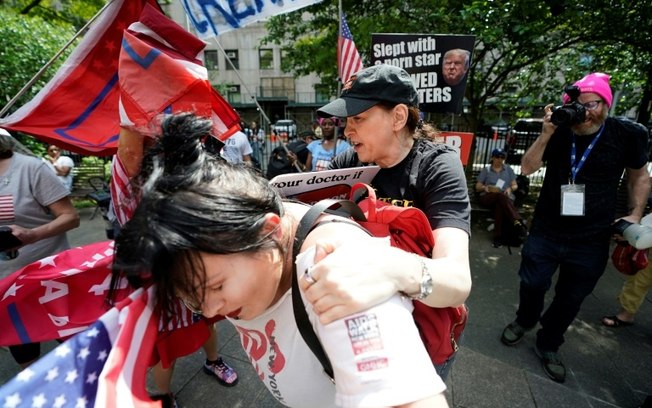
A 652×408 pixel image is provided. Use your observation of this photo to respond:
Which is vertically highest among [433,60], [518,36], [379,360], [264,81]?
[264,81]

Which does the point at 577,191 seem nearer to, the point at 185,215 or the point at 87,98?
the point at 185,215

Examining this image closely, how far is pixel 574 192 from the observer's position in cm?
257

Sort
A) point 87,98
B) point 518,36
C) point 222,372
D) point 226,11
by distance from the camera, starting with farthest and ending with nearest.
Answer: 1. point 518,36
2. point 222,372
3. point 226,11
4. point 87,98

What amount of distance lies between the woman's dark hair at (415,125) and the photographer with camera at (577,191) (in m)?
1.32

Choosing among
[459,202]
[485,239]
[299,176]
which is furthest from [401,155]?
[485,239]

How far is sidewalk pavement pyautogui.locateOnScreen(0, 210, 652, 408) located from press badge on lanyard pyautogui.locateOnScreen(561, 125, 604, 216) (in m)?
1.41

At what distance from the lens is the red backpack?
3.10ft

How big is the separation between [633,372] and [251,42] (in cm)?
3517

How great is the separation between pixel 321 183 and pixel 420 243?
495mm

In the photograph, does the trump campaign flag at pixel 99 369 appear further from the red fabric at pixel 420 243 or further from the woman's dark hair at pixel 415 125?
the woman's dark hair at pixel 415 125

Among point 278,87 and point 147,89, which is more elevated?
point 278,87

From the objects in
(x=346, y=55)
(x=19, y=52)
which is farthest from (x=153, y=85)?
(x=19, y=52)

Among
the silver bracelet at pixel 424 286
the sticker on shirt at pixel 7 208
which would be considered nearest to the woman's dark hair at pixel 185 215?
the silver bracelet at pixel 424 286

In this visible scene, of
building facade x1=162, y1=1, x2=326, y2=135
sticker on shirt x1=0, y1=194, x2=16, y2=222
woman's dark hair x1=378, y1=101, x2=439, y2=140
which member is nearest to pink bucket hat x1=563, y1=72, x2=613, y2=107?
Result: woman's dark hair x1=378, y1=101, x2=439, y2=140
